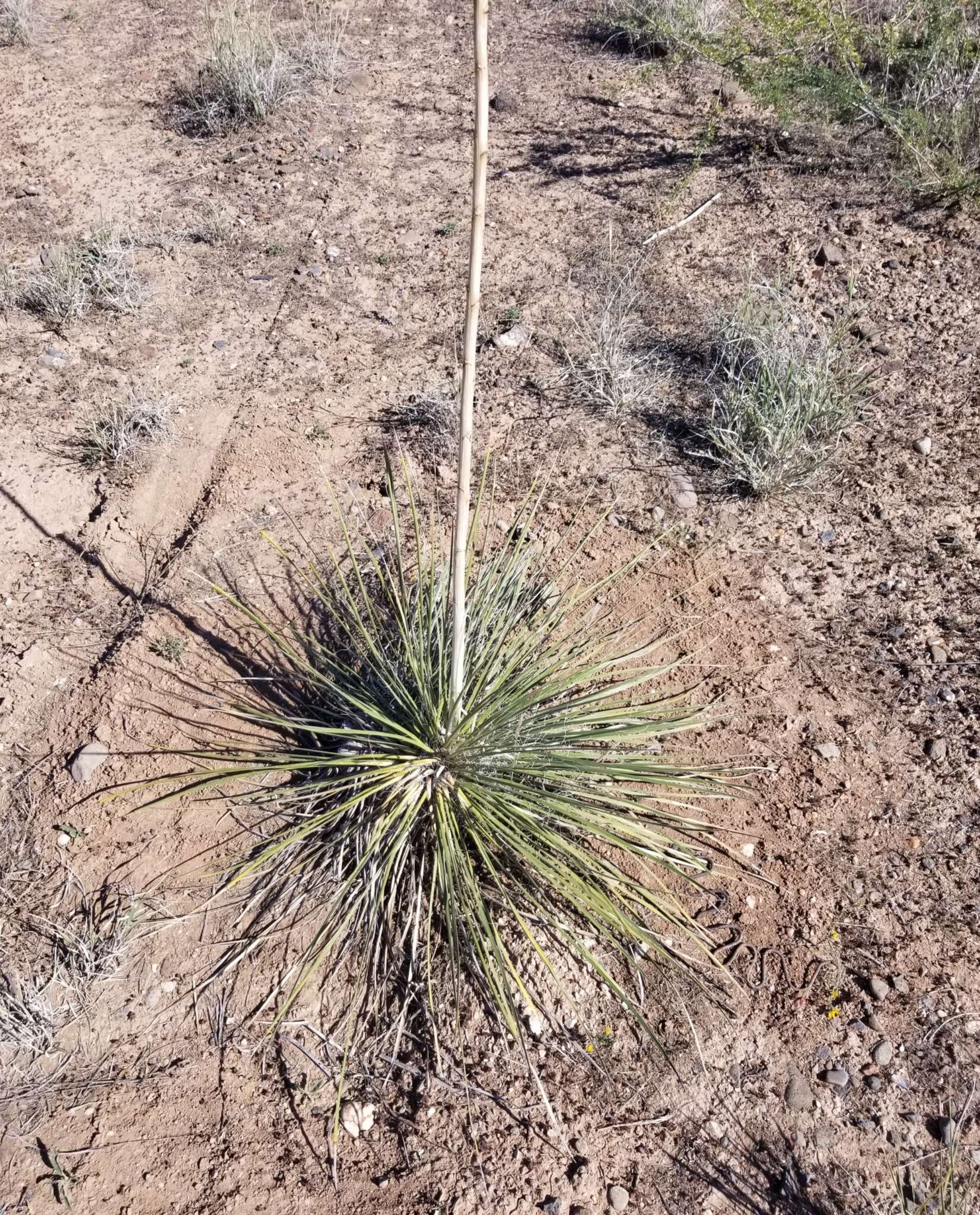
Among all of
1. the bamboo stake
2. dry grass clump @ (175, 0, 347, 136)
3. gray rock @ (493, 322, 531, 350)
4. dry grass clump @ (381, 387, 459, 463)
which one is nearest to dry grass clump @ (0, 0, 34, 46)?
dry grass clump @ (175, 0, 347, 136)

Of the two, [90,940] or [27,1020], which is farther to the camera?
[90,940]

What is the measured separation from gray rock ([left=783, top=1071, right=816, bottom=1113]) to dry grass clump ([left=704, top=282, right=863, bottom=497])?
2.26 meters

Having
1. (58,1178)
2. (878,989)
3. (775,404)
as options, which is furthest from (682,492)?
(58,1178)

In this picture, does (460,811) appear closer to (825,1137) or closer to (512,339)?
(825,1137)

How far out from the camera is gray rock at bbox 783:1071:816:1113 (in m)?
2.34

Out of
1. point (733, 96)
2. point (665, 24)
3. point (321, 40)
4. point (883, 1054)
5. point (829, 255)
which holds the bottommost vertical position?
point (883, 1054)

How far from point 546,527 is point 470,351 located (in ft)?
6.13

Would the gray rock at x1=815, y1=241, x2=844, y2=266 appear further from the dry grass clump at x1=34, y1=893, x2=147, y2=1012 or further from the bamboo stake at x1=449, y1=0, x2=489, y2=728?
the dry grass clump at x1=34, y1=893, x2=147, y2=1012

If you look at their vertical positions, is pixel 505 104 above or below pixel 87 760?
above

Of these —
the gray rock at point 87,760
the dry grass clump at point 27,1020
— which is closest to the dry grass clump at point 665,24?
the gray rock at point 87,760

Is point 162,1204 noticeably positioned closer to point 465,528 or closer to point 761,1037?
point 761,1037

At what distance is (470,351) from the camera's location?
2.05m

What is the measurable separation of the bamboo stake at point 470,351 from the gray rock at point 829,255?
3306 mm

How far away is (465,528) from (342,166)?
4679mm
